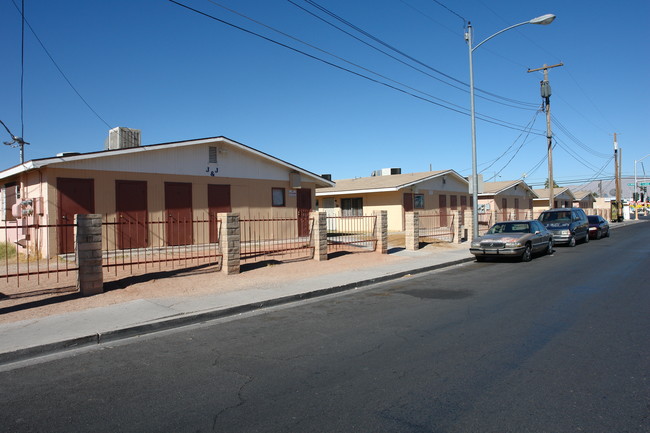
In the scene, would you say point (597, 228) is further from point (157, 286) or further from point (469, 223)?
point (157, 286)

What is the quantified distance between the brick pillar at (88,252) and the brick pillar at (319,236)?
6647 millimetres

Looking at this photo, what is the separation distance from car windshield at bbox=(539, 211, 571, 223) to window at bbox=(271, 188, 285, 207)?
13.1 m

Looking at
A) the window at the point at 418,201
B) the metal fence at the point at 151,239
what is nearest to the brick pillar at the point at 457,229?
the window at the point at 418,201

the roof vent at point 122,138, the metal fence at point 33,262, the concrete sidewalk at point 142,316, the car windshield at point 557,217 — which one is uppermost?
the roof vent at point 122,138

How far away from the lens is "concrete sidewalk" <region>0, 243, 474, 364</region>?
20.4 ft

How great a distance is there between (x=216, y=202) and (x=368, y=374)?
13.8 metres

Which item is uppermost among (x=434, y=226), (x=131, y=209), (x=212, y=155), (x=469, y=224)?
(x=212, y=155)

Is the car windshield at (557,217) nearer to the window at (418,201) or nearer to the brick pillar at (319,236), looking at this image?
the window at (418,201)

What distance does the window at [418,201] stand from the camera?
2923 centimetres

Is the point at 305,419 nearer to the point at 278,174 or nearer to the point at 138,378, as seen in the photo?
the point at 138,378

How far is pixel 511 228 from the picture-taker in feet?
53.1

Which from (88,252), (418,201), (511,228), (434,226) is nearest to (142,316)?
(88,252)

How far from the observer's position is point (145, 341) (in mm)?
6480

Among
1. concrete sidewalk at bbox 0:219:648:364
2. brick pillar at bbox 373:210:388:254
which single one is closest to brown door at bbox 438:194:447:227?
brick pillar at bbox 373:210:388:254
